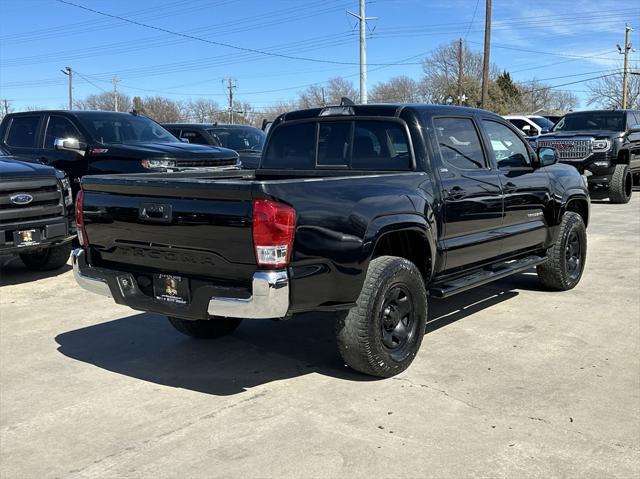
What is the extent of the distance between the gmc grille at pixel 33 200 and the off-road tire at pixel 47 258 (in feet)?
2.51

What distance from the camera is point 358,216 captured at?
4.14 m

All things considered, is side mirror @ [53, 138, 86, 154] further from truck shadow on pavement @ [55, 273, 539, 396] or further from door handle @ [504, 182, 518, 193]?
door handle @ [504, 182, 518, 193]

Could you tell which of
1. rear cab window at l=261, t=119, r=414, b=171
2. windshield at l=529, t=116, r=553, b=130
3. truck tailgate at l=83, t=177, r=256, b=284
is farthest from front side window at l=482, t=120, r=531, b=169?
windshield at l=529, t=116, r=553, b=130

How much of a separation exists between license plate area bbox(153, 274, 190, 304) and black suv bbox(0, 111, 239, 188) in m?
5.02

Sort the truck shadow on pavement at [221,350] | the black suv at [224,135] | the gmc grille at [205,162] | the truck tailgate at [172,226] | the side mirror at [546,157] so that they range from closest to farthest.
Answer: the truck tailgate at [172,226]
the truck shadow on pavement at [221,350]
the side mirror at [546,157]
the gmc grille at [205,162]
the black suv at [224,135]

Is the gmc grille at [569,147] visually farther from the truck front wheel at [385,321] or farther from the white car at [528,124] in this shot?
the truck front wheel at [385,321]

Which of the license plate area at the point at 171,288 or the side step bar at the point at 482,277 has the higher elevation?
the license plate area at the point at 171,288

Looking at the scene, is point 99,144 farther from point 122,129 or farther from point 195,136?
point 195,136

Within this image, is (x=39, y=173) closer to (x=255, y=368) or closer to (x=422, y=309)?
(x=255, y=368)

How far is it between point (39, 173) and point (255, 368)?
4319 mm

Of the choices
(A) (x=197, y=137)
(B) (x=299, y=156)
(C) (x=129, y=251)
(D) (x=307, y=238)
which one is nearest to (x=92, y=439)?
(C) (x=129, y=251)

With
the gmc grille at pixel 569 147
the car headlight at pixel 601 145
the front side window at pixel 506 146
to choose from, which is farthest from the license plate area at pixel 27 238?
the car headlight at pixel 601 145

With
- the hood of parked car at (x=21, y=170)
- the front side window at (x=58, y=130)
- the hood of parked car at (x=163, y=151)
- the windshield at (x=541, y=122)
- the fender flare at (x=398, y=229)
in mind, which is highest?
the windshield at (x=541, y=122)

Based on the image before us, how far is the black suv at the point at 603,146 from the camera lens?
14344mm
